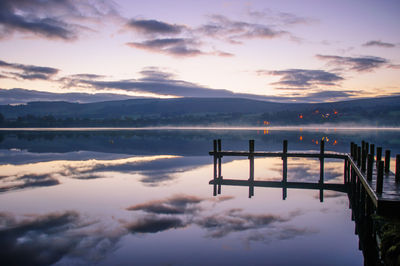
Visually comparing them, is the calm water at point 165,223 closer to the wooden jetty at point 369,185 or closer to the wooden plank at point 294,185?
the wooden plank at point 294,185

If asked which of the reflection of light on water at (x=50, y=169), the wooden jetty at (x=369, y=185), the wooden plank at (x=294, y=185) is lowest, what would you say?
the reflection of light on water at (x=50, y=169)

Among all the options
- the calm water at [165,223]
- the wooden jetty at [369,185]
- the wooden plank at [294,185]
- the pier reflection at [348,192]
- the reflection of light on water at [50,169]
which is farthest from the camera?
the reflection of light on water at [50,169]

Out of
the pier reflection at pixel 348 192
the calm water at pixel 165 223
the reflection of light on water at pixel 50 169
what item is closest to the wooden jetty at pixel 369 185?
the pier reflection at pixel 348 192

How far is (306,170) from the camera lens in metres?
30.9

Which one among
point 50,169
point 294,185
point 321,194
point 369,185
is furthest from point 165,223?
point 50,169

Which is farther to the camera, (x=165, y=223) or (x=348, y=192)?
(x=348, y=192)

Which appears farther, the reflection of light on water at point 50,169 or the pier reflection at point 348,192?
the reflection of light on water at point 50,169

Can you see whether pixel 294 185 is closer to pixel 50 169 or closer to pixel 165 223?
pixel 165 223

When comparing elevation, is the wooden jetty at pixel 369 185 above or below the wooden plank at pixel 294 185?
above

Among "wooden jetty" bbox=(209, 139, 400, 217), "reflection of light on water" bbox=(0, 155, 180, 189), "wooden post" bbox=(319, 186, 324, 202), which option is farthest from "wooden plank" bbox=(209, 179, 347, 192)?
"reflection of light on water" bbox=(0, 155, 180, 189)

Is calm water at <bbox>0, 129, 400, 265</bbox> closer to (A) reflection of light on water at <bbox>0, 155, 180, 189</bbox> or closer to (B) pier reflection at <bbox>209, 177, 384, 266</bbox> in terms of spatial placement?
(B) pier reflection at <bbox>209, 177, 384, 266</bbox>

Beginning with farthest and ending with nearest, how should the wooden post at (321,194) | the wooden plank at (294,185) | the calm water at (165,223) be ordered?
the wooden plank at (294,185), the wooden post at (321,194), the calm water at (165,223)

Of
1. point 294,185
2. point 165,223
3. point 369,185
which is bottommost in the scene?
point 165,223

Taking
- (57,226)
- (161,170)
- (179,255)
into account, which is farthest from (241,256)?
(161,170)
